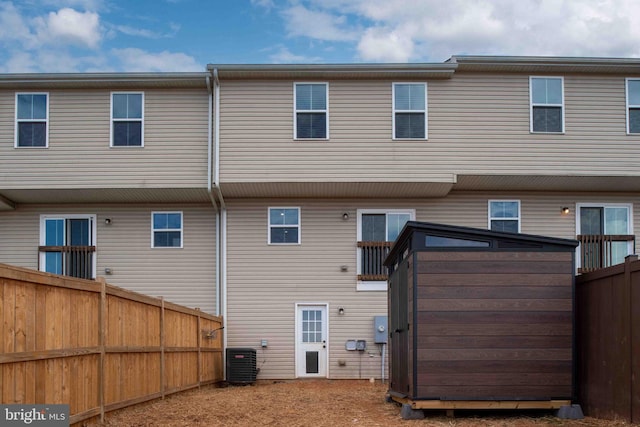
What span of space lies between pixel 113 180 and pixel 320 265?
5146 millimetres

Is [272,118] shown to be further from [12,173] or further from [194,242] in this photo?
[12,173]

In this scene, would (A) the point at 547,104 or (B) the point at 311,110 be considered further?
(A) the point at 547,104

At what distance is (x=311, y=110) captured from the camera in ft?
55.4

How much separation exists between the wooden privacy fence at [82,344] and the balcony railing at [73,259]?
583cm

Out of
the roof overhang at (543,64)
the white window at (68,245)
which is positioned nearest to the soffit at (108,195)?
the white window at (68,245)

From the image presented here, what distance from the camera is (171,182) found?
653 inches

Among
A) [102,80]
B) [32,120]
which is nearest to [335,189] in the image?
[102,80]

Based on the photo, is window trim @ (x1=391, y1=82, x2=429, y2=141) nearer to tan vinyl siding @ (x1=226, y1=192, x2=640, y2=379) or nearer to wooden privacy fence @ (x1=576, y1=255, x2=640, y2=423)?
A: tan vinyl siding @ (x1=226, y1=192, x2=640, y2=379)

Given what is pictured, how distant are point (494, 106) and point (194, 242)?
25.3 feet

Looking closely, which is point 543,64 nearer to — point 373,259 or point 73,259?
point 373,259

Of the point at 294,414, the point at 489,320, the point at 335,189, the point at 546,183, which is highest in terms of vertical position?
the point at 546,183

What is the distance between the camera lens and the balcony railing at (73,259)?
17.5m

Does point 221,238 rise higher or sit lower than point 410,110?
lower

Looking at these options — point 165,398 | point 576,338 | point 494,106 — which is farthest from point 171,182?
point 576,338
